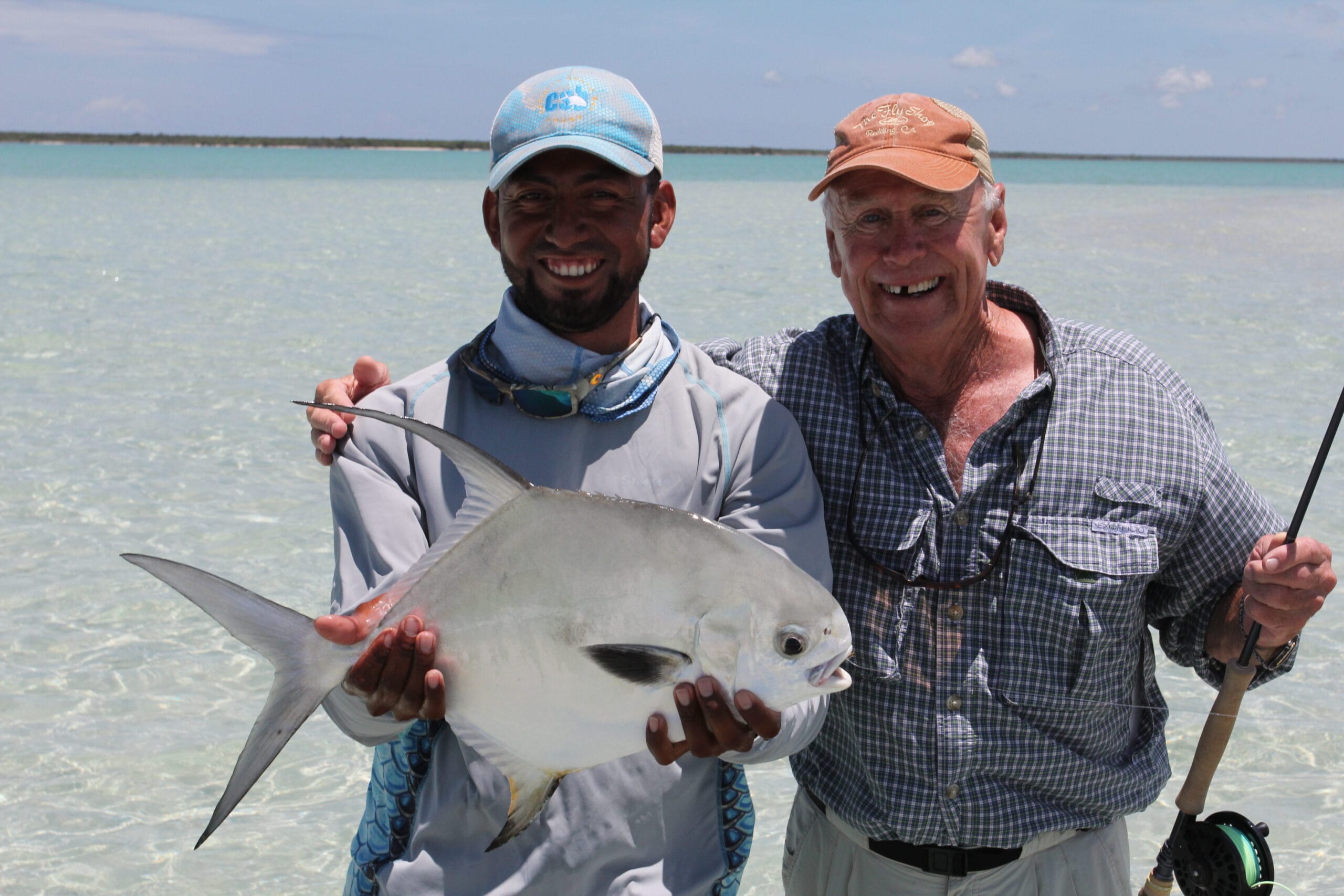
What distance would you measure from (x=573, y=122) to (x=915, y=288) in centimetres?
77

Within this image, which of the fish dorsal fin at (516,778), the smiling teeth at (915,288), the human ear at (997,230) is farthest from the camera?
the human ear at (997,230)

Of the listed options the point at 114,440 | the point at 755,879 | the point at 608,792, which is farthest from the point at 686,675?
the point at 114,440

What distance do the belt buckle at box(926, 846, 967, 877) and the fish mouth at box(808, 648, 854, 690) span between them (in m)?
0.90

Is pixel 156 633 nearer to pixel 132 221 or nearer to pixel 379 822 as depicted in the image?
pixel 379 822

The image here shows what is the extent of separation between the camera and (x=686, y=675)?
1812 mm

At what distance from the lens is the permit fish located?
1.79m

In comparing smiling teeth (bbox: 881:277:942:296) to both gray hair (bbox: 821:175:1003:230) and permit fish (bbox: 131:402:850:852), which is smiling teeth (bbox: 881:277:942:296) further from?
permit fish (bbox: 131:402:850:852)

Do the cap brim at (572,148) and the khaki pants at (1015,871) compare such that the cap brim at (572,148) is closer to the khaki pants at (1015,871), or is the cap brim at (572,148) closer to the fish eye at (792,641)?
the fish eye at (792,641)

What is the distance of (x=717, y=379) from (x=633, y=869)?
35.4 inches

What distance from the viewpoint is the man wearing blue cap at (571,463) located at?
2104mm

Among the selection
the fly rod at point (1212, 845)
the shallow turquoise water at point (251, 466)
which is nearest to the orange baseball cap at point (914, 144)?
the fly rod at point (1212, 845)

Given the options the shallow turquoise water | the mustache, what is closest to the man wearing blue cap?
the mustache

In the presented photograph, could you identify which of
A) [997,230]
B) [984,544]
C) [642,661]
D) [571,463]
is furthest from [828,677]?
[997,230]

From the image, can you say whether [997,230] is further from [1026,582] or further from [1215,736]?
[1215,736]
